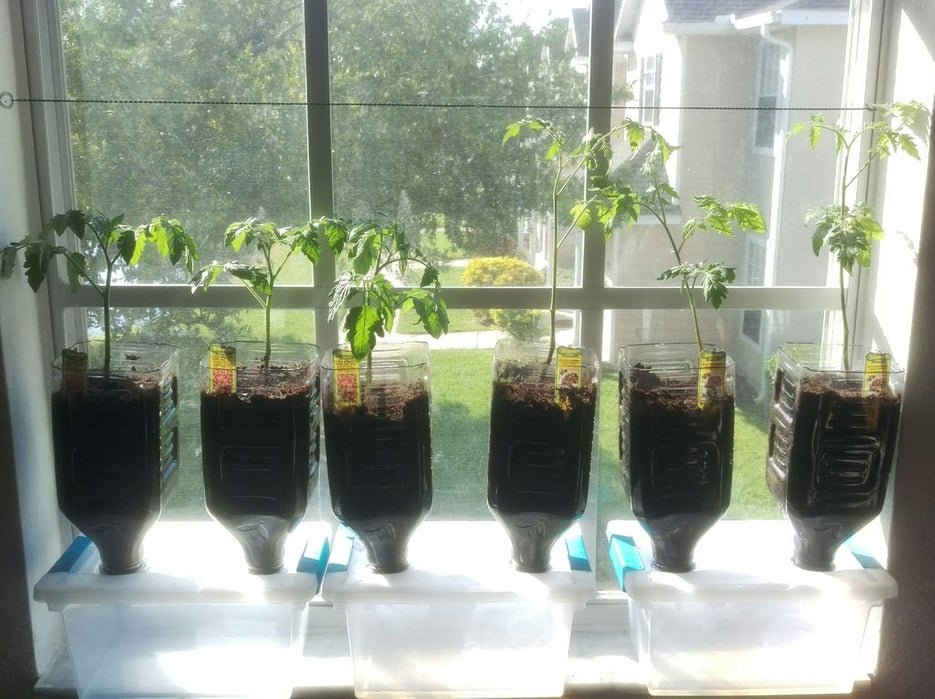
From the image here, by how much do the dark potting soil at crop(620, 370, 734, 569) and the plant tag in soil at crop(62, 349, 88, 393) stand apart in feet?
2.91

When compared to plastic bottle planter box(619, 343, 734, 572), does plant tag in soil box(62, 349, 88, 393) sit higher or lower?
higher

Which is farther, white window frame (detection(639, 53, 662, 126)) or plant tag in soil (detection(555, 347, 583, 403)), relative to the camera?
white window frame (detection(639, 53, 662, 126))

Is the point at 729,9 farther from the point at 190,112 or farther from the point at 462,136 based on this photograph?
the point at 190,112

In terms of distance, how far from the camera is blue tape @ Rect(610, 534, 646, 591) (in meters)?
1.39

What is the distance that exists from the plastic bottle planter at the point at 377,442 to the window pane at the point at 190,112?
403 millimetres

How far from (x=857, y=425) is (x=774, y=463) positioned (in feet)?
0.56

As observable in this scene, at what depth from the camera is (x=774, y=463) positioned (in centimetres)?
146

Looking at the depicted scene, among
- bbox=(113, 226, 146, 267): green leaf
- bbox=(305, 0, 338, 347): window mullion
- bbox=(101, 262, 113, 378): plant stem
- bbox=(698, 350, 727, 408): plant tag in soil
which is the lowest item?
bbox=(698, 350, 727, 408): plant tag in soil

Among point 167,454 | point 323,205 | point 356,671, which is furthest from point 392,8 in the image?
point 356,671

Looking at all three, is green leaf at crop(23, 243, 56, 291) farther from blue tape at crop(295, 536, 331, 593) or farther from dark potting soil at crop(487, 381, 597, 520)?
dark potting soil at crop(487, 381, 597, 520)

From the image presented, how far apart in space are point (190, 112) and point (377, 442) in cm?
72

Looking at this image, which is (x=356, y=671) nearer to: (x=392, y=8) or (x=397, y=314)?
(x=397, y=314)

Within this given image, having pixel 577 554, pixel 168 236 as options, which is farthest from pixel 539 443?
pixel 168 236

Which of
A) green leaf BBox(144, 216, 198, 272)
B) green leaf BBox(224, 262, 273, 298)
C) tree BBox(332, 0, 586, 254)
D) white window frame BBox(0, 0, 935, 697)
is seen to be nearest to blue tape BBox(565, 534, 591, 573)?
white window frame BBox(0, 0, 935, 697)
